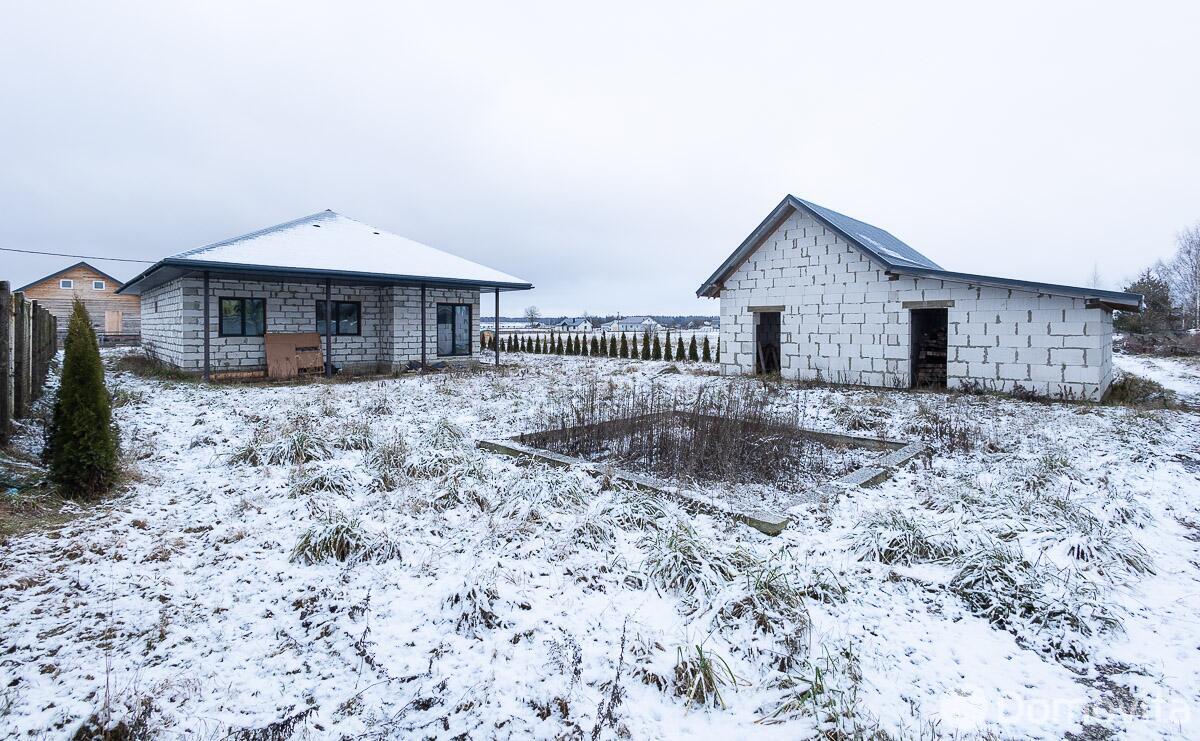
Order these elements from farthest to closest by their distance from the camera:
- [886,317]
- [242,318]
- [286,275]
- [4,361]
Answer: [242,318] → [286,275] → [886,317] → [4,361]

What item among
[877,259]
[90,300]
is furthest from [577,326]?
[877,259]

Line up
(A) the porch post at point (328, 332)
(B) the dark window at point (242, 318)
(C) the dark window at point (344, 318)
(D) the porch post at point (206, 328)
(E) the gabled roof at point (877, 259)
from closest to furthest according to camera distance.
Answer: (E) the gabled roof at point (877, 259)
(D) the porch post at point (206, 328)
(A) the porch post at point (328, 332)
(B) the dark window at point (242, 318)
(C) the dark window at point (344, 318)

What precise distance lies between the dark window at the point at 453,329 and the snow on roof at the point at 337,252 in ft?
4.39

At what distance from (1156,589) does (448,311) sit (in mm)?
17487

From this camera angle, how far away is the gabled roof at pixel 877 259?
10.8 m

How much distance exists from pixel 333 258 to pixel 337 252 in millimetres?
869

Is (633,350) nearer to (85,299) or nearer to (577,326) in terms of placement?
(85,299)

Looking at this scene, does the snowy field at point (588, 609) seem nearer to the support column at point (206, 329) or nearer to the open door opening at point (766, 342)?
the support column at point (206, 329)

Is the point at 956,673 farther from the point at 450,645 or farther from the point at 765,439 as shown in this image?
the point at 765,439

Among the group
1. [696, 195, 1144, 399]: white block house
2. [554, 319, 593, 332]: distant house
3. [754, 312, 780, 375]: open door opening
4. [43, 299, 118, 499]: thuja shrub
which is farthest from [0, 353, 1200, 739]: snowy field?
[554, 319, 593, 332]: distant house

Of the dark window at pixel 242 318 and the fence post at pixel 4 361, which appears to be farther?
the dark window at pixel 242 318

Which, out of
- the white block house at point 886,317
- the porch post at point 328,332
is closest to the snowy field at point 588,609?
the white block house at point 886,317

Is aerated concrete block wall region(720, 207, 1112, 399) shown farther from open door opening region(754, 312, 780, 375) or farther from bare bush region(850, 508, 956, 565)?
bare bush region(850, 508, 956, 565)

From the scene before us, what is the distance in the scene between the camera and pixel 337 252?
53.0 ft
